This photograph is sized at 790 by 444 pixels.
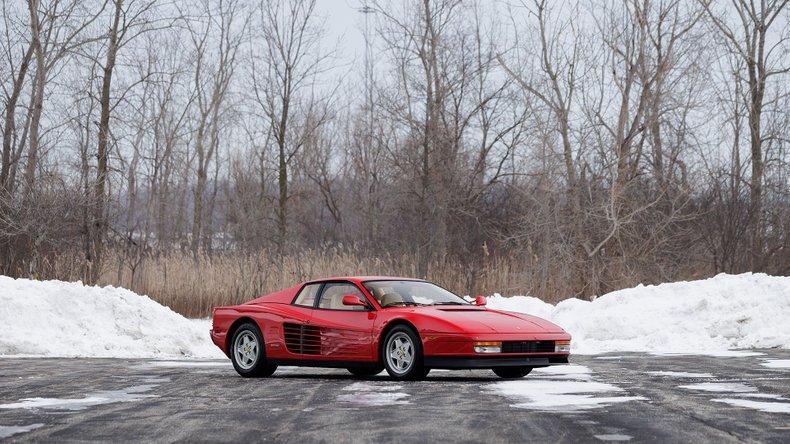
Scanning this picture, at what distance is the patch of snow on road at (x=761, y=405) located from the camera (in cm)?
987

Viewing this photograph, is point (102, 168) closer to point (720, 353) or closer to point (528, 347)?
point (720, 353)

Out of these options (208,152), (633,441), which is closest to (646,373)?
(633,441)

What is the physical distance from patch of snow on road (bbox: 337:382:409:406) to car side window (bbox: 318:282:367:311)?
4.85 ft

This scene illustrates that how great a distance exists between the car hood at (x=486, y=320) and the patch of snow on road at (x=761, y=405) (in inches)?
128

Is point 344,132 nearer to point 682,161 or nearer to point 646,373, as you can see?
point 682,161

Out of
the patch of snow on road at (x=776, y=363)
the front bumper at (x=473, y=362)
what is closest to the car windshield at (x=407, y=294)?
the front bumper at (x=473, y=362)

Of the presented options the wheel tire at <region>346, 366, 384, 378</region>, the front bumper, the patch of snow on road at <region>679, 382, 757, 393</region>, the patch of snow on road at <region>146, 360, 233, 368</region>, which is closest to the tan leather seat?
the wheel tire at <region>346, 366, 384, 378</region>

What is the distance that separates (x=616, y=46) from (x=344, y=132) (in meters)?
28.8

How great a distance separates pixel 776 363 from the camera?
1611 centimetres

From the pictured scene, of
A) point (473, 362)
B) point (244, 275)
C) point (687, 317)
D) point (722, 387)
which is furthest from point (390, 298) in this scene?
point (244, 275)

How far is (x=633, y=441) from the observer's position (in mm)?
7855

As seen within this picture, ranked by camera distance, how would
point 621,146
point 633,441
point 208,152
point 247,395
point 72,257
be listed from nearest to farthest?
1. point 633,441
2. point 247,395
3. point 72,257
4. point 621,146
5. point 208,152

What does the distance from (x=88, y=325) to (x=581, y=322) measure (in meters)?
8.99

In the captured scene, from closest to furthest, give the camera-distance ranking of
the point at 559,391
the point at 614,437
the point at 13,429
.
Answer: the point at 614,437, the point at 13,429, the point at 559,391
